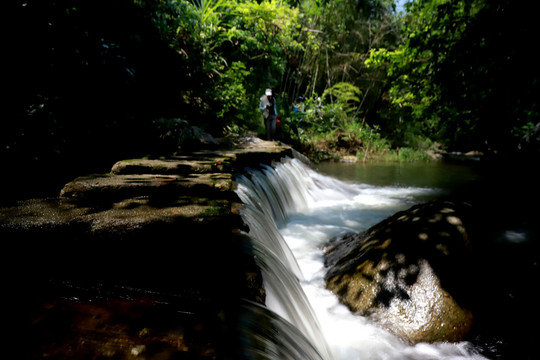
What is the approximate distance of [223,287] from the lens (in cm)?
131

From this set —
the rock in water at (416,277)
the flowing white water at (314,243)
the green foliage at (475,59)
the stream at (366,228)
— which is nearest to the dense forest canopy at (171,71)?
the green foliage at (475,59)

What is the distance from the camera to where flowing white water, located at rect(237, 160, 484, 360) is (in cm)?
228

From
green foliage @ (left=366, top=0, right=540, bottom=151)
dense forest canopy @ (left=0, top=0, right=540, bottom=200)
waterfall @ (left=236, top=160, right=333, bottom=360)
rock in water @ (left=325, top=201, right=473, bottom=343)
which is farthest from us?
green foliage @ (left=366, top=0, right=540, bottom=151)

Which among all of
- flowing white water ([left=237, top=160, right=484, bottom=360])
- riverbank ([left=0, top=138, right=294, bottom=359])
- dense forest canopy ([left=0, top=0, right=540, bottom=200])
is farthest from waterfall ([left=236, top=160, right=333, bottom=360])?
dense forest canopy ([left=0, top=0, right=540, bottom=200])

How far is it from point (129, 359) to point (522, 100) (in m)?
7.83

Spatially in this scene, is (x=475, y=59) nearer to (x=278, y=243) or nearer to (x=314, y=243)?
(x=314, y=243)

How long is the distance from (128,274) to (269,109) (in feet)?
29.8

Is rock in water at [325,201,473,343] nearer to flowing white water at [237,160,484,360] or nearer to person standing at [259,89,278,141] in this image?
flowing white water at [237,160,484,360]

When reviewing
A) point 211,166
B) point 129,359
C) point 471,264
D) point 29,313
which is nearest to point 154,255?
point 29,313

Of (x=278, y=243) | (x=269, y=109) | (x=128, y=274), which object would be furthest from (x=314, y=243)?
(x=269, y=109)

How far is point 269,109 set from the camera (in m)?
9.84

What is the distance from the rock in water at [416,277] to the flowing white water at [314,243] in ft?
0.41

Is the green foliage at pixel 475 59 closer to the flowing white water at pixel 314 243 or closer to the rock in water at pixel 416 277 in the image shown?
the flowing white water at pixel 314 243

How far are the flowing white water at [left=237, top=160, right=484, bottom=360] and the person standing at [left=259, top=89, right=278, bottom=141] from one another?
254 cm
